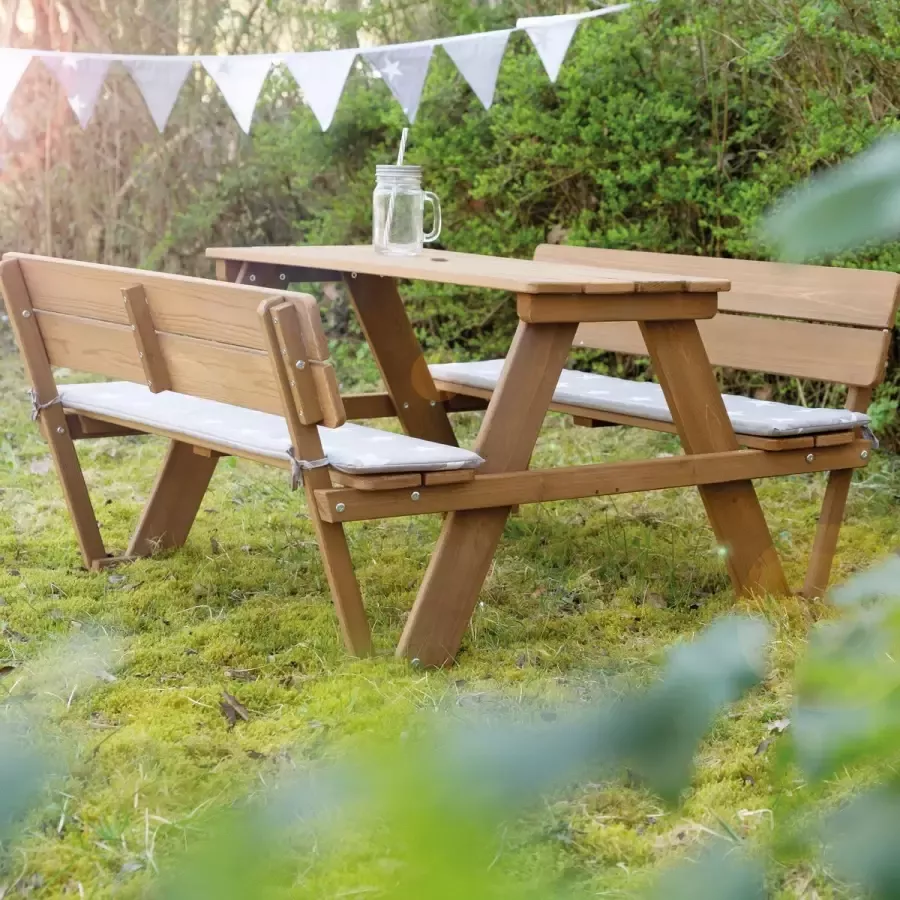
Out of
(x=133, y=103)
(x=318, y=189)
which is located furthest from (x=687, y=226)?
(x=133, y=103)

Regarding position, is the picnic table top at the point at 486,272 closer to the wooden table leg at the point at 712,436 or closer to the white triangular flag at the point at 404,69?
the wooden table leg at the point at 712,436

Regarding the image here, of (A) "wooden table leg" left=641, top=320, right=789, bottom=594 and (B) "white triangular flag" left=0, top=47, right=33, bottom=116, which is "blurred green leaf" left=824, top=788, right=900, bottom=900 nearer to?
(A) "wooden table leg" left=641, top=320, right=789, bottom=594

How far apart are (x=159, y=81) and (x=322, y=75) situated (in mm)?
661

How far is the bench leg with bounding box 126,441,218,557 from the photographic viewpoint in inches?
130

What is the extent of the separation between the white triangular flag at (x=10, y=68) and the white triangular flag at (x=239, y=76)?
2.13ft

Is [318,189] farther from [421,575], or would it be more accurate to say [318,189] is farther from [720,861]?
[720,861]

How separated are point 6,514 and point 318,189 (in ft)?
10.7

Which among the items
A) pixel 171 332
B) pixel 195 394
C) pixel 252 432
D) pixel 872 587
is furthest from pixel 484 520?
pixel 872 587

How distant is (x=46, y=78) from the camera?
6.71 meters

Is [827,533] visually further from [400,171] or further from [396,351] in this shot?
[400,171]

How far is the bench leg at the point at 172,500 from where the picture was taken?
3.30 metres

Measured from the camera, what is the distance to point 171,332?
2625 mm

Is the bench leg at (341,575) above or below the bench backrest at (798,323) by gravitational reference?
below

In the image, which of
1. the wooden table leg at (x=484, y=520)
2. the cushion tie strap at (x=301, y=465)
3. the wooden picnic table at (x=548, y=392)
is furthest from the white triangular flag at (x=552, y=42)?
the cushion tie strap at (x=301, y=465)
